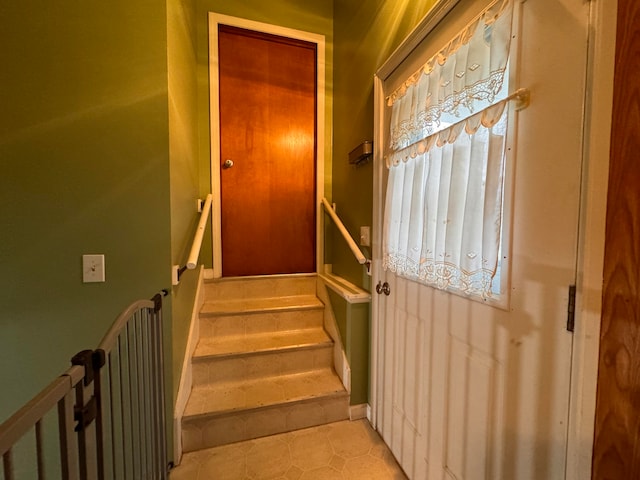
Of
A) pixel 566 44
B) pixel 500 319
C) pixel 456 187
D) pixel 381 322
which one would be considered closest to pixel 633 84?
pixel 566 44

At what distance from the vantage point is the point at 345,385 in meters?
1.77

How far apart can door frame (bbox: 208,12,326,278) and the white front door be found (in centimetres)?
147

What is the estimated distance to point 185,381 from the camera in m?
1.60

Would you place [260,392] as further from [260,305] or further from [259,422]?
[260,305]

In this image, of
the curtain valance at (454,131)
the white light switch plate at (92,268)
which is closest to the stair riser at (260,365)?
the white light switch plate at (92,268)

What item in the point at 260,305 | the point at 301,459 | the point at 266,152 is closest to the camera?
the point at 301,459

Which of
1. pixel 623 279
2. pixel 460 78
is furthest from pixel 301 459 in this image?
pixel 460 78

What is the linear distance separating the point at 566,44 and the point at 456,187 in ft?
1.46

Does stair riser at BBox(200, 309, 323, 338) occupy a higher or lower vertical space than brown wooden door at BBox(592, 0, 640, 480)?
lower

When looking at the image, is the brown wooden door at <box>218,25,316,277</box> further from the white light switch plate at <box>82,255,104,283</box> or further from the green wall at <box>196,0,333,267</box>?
the white light switch plate at <box>82,255,104,283</box>

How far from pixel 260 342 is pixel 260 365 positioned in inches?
6.2

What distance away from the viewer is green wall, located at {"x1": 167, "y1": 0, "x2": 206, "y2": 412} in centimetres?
140

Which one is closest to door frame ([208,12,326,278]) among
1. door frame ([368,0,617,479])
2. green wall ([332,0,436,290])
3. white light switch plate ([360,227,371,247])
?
green wall ([332,0,436,290])

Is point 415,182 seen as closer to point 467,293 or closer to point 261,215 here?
point 467,293
